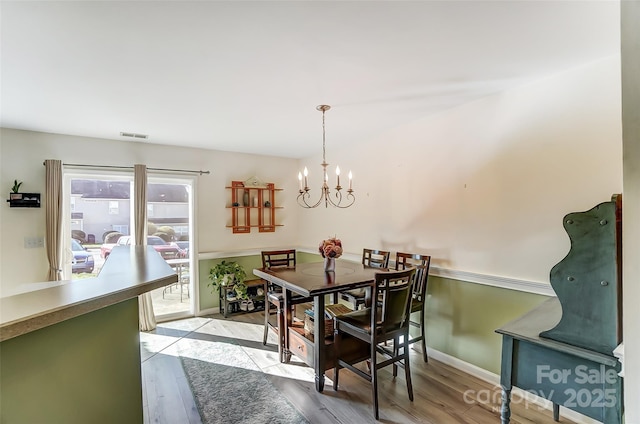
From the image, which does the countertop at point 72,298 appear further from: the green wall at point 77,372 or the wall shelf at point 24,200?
the wall shelf at point 24,200

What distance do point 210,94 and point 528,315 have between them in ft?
8.95

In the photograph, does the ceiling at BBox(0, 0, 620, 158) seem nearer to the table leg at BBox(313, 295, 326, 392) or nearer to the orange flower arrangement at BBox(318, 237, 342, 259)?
the orange flower arrangement at BBox(318, 237, 342, 259)

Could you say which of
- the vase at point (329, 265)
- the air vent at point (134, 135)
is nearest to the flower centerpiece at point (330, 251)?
the vase at point (329, 265)

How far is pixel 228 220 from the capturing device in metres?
4.68

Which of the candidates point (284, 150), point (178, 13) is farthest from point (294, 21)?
point (284, 150)

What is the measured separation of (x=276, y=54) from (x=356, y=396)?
262cm

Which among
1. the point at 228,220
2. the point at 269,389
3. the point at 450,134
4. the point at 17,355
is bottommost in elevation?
the point at 269,389

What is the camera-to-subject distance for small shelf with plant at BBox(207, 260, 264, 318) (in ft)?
14.1

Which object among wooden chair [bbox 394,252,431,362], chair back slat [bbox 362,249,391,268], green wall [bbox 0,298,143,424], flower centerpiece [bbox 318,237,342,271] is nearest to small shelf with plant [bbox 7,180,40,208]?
green wall [bbox 0,298,143,424]

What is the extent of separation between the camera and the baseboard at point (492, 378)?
81.0 inches

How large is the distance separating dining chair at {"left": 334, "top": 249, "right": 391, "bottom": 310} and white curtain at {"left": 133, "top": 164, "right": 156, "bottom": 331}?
8.27ft

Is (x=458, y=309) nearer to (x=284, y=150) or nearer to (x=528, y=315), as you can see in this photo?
(x=528, y=315)

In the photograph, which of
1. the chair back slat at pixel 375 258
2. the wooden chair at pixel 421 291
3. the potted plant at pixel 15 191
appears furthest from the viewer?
the chair back slat at pixel 375 258

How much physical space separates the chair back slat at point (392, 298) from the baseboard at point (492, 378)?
0.96 meters
